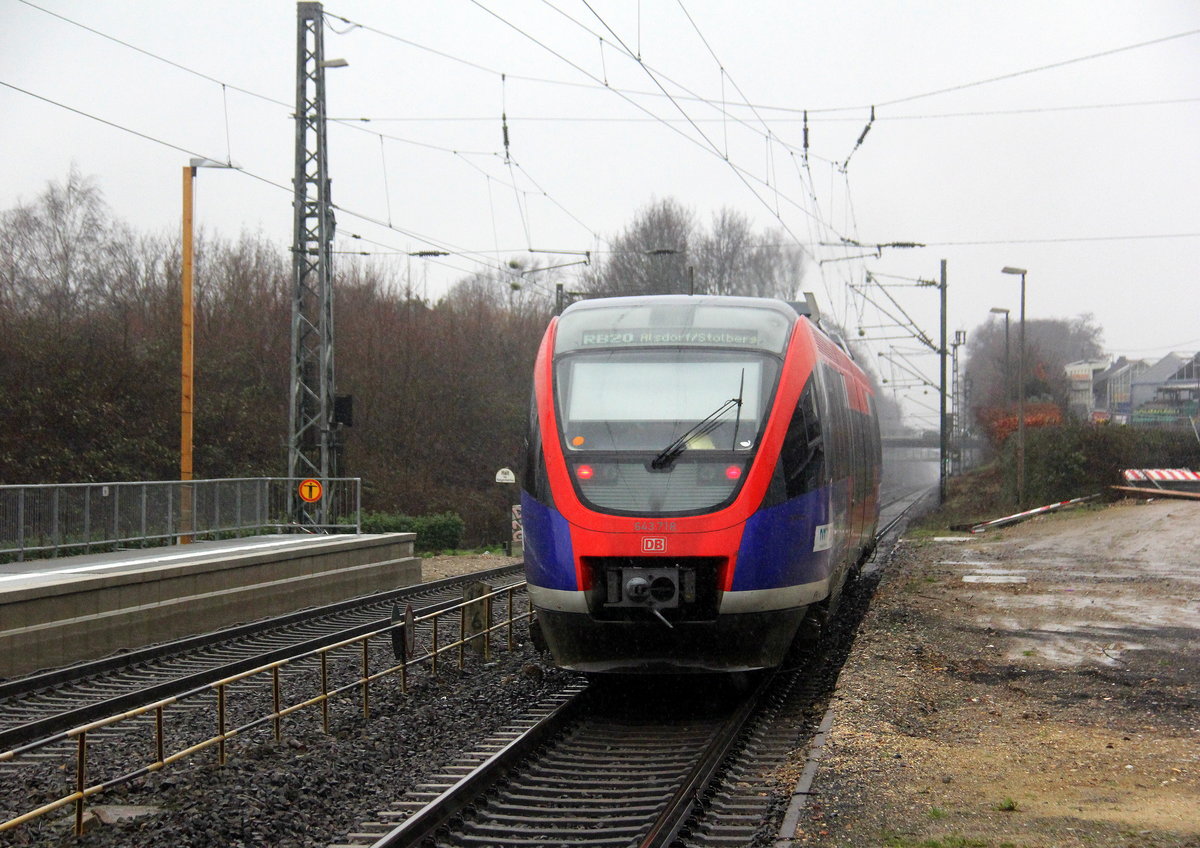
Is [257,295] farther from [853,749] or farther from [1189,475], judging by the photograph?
[853,749]

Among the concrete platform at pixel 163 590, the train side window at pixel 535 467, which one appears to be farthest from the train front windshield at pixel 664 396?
the concrete platform at pixel 163 590

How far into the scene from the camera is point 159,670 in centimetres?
1251

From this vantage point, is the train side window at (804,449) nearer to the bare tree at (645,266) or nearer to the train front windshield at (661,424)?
the train front windshield at (661,424)

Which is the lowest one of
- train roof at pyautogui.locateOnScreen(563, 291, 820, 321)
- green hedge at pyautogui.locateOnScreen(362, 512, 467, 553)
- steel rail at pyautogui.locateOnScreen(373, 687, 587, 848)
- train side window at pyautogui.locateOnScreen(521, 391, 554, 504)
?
green hedge at pyautogui.locateOnScreen(362, 512, 467, 553)

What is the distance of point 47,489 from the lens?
15602mm

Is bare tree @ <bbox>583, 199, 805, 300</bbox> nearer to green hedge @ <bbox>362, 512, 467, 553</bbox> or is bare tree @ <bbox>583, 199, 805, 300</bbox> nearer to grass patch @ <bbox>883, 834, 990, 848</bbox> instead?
green hedge @ <bbox>362, 512, 467, 553</bbox>

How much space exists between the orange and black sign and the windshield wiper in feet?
46.2

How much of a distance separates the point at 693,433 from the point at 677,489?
55cm

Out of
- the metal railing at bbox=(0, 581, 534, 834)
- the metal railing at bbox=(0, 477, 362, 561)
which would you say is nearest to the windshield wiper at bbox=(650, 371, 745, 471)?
the metal railing at bbox=(0, 581, 534, 834)

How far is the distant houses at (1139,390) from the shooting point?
6588cm

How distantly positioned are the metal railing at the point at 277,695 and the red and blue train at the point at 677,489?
5.65 ft

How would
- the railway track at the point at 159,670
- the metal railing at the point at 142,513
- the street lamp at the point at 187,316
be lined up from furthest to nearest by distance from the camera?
the street lamp at the point at 187,316, the metal railing at the point at 142,513, the railway track at the point at 159,670

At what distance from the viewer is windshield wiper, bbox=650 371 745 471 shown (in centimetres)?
962

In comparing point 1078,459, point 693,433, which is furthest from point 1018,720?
point 1078,459
